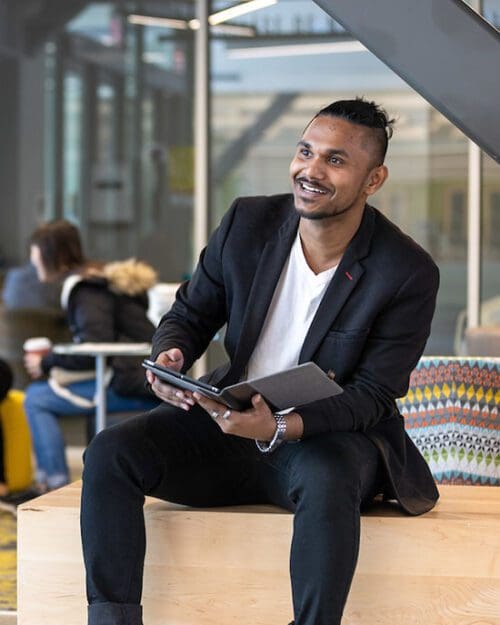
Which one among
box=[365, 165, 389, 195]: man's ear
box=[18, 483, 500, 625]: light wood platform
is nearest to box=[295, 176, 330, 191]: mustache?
box=[365, 165, 389, 195]: man's ear

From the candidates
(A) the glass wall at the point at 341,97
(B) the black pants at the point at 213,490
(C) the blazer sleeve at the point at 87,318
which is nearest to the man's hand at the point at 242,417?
(B) the black pants at the point at 213,490

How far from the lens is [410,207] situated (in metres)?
7.13

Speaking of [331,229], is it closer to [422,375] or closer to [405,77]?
[405,77]

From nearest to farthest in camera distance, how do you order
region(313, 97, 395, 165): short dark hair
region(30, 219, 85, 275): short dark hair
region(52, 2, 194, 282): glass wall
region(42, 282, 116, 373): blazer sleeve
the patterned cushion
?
region(313, 97, 395, 165): short dark hair → the patterned cushion → region(42, 282, 116, 373): blazer sleeve → region(30, 219, 85, 275): short dark hair → region(52, 2, 194, 282): glass wall

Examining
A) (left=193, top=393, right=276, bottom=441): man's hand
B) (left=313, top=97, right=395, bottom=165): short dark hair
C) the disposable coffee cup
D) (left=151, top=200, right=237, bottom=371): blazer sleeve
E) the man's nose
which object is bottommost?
the disposable coffee cup

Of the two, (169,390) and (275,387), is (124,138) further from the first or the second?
(275,387)

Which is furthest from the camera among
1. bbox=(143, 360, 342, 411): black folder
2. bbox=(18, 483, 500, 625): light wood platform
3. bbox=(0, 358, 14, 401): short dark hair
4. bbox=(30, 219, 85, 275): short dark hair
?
bbox=(30, 219, 85, 275): short dark hair

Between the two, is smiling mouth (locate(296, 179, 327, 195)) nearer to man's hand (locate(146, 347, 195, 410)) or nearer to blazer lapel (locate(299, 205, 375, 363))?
blazer lapel (locate(299, 205, 375, 363))

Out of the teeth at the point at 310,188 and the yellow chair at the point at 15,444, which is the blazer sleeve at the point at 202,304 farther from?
the yellow chair at the point at 15,444

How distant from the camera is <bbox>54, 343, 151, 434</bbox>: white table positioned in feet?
19.3

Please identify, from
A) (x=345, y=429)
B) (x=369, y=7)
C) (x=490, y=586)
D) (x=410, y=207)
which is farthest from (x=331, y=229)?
(x=410, y=207)

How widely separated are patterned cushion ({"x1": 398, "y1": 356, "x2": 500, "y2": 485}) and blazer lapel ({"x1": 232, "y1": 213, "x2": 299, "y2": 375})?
106cm

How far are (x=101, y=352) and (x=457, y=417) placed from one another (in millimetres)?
2385

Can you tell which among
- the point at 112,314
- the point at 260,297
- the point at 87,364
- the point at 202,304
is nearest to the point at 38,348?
the point at 87,364
